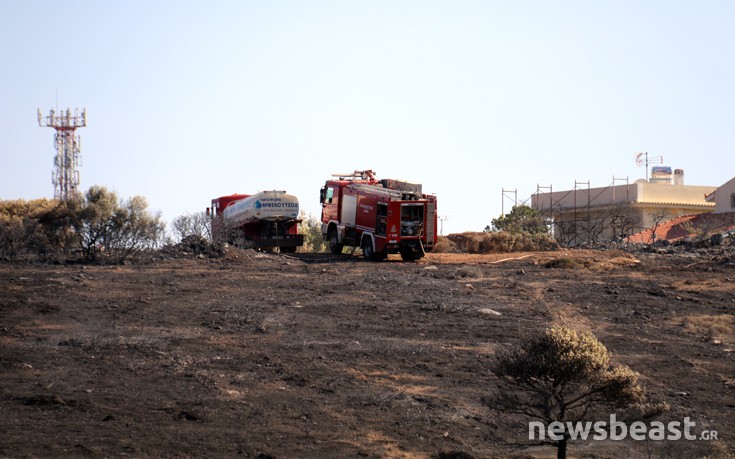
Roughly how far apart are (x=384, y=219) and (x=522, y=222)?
1541 centimetres

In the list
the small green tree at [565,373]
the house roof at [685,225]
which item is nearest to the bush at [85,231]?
the small green tree at [565,373]

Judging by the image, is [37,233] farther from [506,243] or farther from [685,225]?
[685,225]

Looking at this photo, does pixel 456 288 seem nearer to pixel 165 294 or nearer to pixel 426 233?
pixel 165 294

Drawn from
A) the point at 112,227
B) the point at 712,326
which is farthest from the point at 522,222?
the point at 712,326

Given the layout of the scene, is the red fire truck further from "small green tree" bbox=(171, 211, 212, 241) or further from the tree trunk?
the tree trunk

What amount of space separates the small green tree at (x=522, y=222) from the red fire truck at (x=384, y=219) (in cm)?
1042

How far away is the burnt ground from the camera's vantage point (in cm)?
1148

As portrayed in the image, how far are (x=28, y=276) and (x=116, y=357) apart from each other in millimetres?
7925

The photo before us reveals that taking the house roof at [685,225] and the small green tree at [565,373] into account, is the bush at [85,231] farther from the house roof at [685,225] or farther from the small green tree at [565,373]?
the house roof at [685,225]

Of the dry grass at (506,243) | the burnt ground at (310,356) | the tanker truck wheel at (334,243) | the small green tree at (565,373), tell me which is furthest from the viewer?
the dry grass at (506,243)

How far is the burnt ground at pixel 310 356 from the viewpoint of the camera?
11.5 m

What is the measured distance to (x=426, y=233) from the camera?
32.4 meters

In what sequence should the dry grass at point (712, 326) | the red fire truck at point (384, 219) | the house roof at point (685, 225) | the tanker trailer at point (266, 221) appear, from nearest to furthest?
the dry grass at point (712, 326), the red fire truck at point (384, 219), the tanker trailer at point (266, 221), the house roof at point (685, 225)

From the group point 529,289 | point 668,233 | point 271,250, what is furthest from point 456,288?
point 668,233
